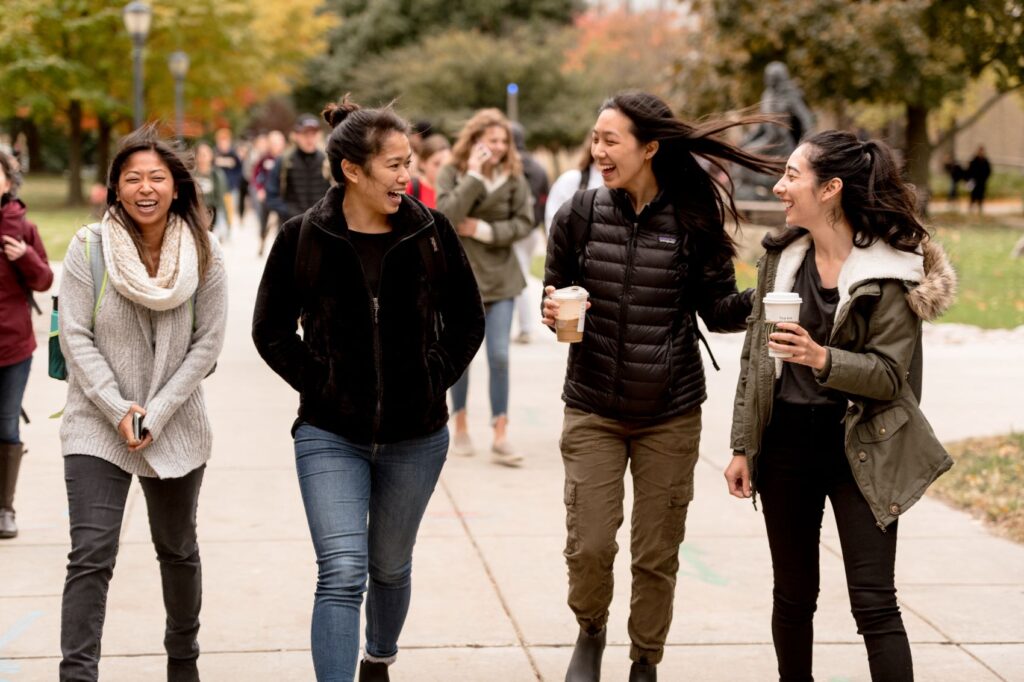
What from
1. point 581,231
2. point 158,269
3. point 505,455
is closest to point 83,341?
point 158,269

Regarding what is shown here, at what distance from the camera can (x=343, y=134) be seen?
4.03 meters

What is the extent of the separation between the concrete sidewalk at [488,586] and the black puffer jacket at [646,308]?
1.04 metres

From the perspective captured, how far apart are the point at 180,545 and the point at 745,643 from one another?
206 cm

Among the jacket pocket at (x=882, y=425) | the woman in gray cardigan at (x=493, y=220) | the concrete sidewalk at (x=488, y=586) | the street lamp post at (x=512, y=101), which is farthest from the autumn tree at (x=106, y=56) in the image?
the jacket pocket at (x=882, y=425)

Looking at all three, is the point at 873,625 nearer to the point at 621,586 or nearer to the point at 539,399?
the point at 621,586

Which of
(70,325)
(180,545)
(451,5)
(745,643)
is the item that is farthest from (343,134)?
(451,5)

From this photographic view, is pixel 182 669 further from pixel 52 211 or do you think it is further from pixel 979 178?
pixel 52 211

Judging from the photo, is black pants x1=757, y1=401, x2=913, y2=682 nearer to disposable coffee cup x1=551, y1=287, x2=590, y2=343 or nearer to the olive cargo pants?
the olive cargo pants

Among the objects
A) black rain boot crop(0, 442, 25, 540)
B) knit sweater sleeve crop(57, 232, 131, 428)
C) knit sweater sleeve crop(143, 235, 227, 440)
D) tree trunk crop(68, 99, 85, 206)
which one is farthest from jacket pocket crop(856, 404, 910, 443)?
tree trunk crop(68, 99, 85, 206)

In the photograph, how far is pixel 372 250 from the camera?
159 inches

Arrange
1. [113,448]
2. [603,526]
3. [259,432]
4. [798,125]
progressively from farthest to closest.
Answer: [798,125]
[259,432]
[603,526]
[113,448]

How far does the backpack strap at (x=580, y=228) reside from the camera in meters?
4.50

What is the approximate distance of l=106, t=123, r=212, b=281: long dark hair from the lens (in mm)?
4293

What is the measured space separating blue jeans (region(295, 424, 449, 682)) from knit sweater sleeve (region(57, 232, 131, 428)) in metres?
0.54
